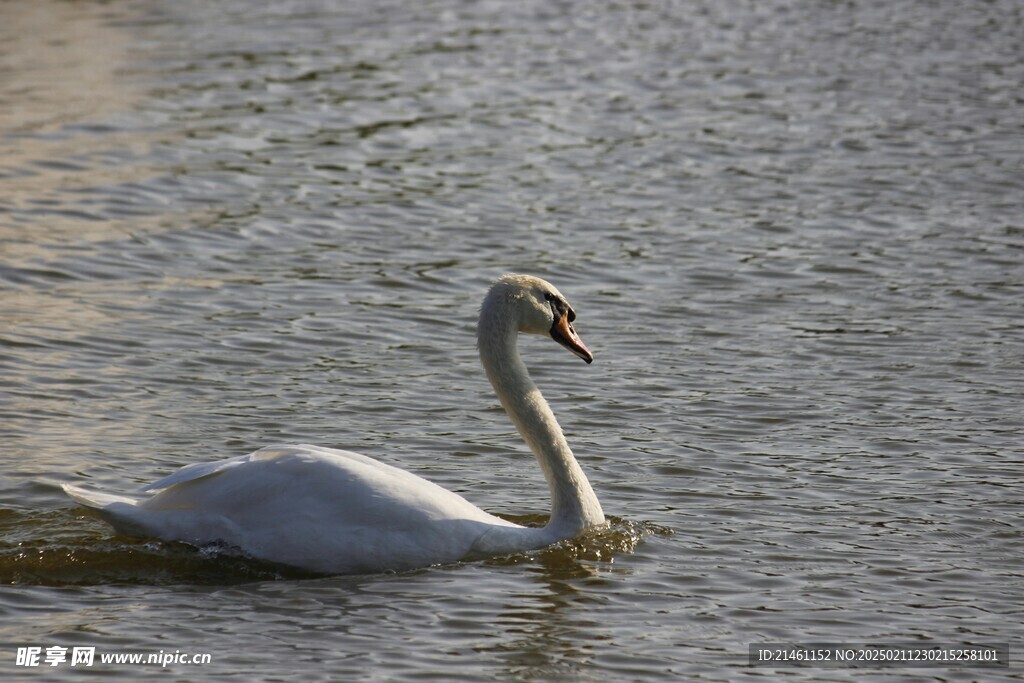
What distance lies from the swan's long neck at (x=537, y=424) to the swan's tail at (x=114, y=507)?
1.99m

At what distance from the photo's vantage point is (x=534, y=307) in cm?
875

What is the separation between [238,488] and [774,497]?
10.0ft

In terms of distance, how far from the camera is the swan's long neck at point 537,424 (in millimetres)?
8531

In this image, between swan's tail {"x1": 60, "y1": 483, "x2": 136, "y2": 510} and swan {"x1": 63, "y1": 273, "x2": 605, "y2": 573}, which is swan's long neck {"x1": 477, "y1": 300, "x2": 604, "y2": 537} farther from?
swan's tail {"x1": 60, "y1": 483, "x2": 136, "y2": 510}

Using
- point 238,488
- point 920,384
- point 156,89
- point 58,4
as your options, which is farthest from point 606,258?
point 58,4

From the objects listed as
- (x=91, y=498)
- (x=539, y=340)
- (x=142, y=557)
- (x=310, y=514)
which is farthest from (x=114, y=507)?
(x=539, y=340)

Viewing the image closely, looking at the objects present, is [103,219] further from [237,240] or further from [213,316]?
[213,316]

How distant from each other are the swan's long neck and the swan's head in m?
0.03

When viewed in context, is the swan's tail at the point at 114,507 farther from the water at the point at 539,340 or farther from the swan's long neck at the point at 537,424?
the swan's long neck at the point at 537,424

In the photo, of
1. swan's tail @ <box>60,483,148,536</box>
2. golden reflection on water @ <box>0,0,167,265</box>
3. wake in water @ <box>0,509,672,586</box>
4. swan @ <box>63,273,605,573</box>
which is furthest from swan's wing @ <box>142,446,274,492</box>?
golden reflection on water @ <box>0,0,167,265</box>

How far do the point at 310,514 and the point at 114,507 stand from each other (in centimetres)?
100

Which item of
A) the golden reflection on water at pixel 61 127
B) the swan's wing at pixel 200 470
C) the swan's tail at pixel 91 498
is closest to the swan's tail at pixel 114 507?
the swan's tail at pixel 91 498

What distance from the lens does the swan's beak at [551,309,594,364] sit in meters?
8.88

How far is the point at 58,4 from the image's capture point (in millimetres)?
26281
